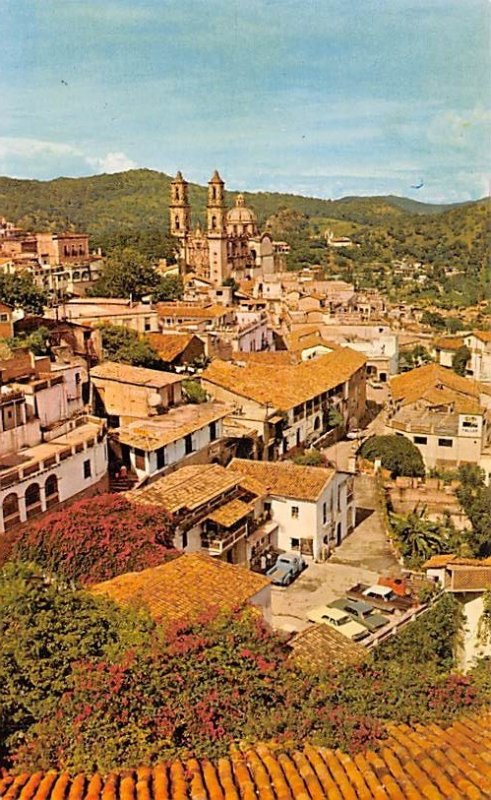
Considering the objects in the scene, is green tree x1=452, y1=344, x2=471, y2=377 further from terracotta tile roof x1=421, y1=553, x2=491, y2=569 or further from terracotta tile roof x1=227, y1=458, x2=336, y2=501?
terracotta tile roof x1=421, y1=553, x2=491, y2=569

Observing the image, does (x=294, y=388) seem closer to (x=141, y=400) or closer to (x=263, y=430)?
(x=263, y=430)

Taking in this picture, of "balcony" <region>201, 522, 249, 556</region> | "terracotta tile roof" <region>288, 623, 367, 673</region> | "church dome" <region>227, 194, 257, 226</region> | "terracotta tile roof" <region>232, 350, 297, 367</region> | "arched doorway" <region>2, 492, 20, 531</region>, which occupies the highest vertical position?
"church dome" <region>227, 194, 257, 226</region>

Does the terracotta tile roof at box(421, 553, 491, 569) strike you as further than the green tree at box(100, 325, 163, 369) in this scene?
No

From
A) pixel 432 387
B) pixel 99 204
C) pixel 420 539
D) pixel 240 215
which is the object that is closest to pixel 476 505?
pixel 420 539

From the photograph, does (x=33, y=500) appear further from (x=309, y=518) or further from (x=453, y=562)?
(x=453, y=562)

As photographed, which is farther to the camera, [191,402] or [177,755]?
[191,402]

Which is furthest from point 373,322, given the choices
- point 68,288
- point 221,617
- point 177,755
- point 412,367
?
point 177,755

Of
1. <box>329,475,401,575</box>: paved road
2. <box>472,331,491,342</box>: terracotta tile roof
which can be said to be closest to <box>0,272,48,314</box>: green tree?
<box>329,475,401,575</box>: paved road

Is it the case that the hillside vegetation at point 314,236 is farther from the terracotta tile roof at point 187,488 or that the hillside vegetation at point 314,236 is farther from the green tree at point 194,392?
the terracotta tile roof at point 187,488
